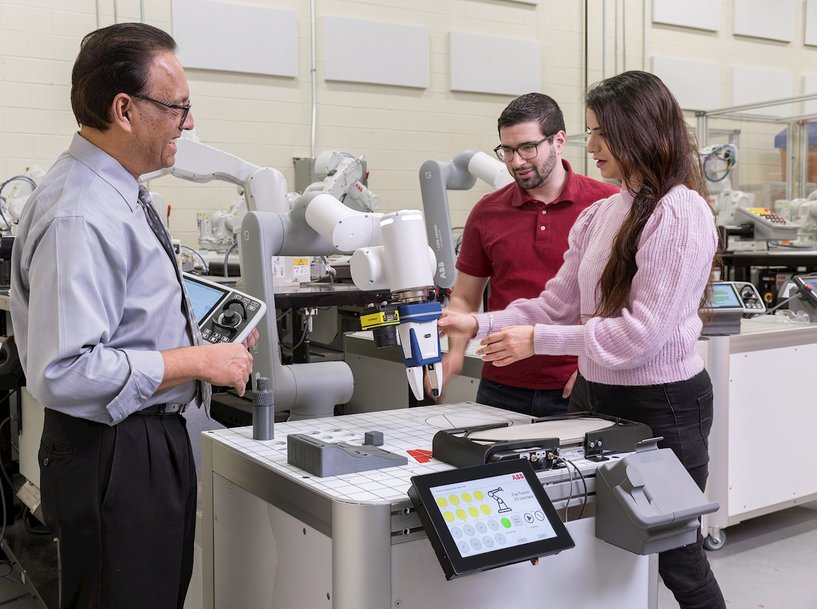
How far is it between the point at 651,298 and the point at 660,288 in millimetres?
23

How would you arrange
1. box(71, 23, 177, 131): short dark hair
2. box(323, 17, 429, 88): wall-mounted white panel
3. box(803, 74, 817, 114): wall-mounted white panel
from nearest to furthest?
box(71, 23, 177, 131): short dark hair, box(323, 17, 429, 88): wall-mounted white panel, box(803, 74, 817, 114): wall-mounted white panel

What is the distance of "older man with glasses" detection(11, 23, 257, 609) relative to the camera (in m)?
1.25

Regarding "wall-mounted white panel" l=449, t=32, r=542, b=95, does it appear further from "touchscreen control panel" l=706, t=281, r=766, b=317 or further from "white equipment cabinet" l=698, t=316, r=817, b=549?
"white equipment cabinet" l=698, t=316, r=817, b=549

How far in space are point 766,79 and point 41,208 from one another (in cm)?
845

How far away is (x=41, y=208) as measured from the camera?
51.4 inches

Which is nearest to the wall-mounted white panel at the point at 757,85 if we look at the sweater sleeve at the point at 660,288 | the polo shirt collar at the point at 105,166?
the sweater sleeve at the point at 660,288

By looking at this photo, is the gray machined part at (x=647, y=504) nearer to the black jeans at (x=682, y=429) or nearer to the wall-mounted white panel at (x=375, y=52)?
the black jeans at (x=682, y=429)

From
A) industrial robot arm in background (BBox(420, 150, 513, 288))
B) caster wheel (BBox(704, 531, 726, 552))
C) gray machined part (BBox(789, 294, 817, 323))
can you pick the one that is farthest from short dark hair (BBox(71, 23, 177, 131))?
gray machined part (BBox(789, 294, 817, 323))

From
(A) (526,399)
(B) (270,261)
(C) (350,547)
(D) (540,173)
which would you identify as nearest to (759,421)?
(A) (526,399)

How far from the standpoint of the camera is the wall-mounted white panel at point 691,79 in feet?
26.0

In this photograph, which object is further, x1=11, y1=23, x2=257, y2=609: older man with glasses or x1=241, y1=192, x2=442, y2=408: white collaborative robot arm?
x1=241, y1=192, x2=442, y2=408: white collaborative robot arm

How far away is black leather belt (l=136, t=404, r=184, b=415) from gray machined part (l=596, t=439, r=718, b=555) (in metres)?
0.70

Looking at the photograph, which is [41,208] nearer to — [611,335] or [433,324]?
[433,324]

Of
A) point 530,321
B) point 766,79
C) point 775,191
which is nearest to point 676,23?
point 766,79
